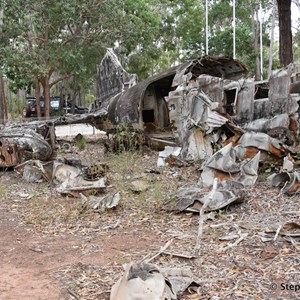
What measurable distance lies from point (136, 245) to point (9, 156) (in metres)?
7.06

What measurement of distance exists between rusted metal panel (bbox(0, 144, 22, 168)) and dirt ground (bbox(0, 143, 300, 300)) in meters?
2.68

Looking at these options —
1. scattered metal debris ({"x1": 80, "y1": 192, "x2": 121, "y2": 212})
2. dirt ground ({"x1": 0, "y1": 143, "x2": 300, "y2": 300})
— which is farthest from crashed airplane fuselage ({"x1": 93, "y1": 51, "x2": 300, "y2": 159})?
scattered metal debris ({"x1": 80, "y1": 192, "x2": 121, "y2": 212})

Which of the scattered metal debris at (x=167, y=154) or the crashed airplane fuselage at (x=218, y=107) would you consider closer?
the crashed airplane fuselage at (x=218, y=107)

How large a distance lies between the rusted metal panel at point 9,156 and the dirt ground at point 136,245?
2676 millimetres

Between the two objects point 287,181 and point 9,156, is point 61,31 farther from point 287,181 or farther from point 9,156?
point 287,181

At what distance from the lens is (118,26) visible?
2292cm

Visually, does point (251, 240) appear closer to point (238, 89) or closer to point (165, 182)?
point (165, 182)

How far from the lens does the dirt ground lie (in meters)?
4.06

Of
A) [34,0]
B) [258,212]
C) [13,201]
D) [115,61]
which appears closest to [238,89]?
[258,212]

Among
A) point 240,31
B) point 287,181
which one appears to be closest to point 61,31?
point 240,31

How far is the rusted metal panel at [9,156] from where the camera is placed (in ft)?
37.3

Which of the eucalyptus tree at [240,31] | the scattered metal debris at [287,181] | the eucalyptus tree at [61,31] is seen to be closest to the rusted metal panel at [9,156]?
the scattered metal debris at [287,181]

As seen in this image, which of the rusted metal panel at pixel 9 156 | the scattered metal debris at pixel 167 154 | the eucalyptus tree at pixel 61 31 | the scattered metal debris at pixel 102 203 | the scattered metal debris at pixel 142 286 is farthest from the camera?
the eucalyptus tree at pixel 61 31

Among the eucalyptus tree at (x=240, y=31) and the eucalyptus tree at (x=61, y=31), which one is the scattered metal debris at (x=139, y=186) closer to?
the eucalyptus tree at (x=61, y=31)
